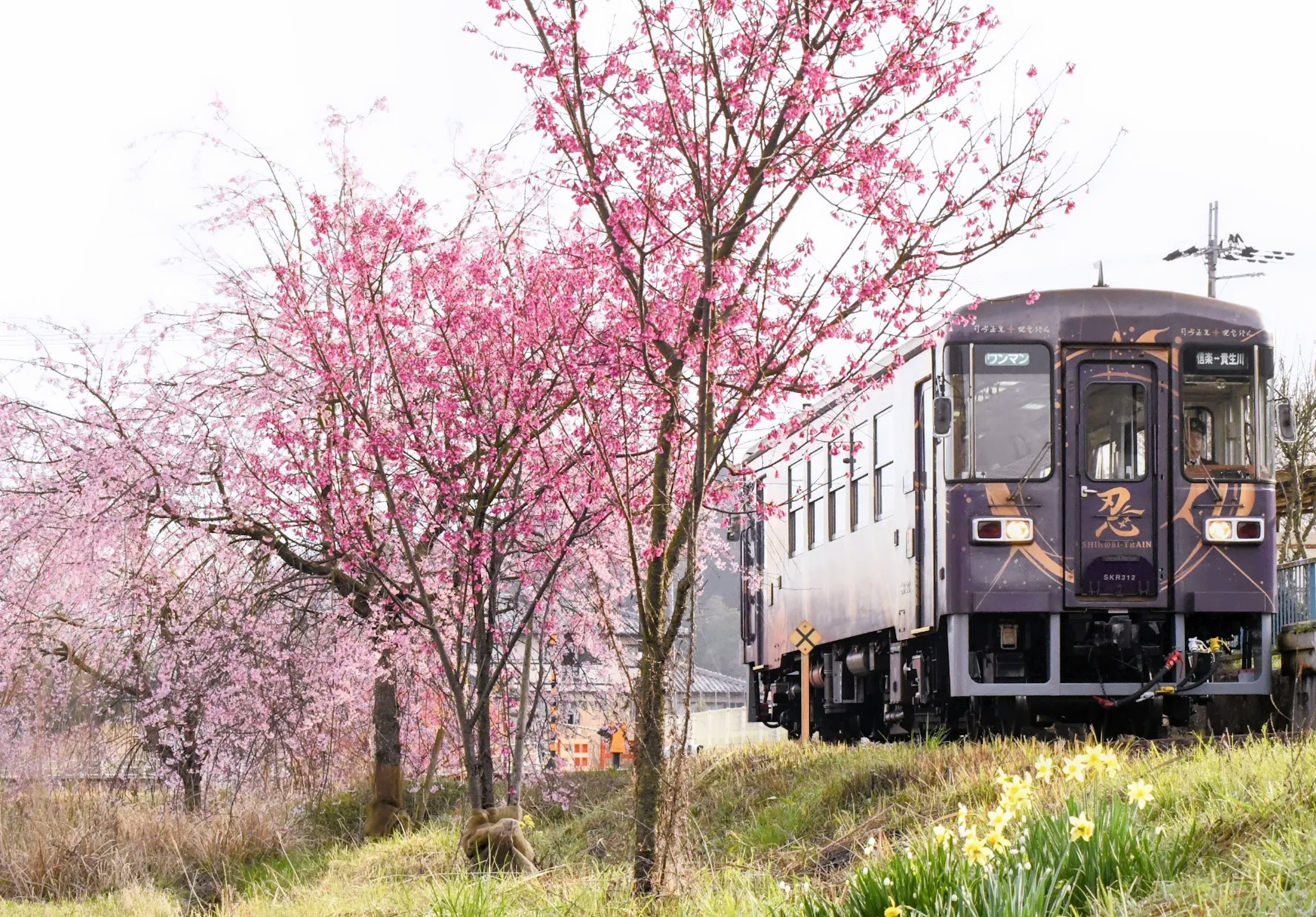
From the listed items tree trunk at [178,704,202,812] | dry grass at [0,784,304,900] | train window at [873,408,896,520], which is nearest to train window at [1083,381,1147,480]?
train window at [873,408,896,520]

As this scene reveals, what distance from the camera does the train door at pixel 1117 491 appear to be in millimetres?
11359

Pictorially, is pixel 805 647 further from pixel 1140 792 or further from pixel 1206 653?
pixel 1140 792

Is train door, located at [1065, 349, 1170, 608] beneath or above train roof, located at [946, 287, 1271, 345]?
beneath

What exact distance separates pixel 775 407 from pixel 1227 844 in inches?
130

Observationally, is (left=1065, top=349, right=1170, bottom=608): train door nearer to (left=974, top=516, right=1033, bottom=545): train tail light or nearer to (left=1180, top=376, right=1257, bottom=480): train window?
(left=1180, top=376, right=1257, bottom=480): train window

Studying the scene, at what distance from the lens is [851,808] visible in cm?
982

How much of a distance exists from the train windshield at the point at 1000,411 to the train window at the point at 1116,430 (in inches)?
14.0

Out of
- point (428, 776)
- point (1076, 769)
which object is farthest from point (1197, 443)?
point (428, 776)

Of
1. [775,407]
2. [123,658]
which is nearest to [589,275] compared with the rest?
[775,407]

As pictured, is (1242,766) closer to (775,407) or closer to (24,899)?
(775,407)

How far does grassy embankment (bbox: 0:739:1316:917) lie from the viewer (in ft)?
17.5

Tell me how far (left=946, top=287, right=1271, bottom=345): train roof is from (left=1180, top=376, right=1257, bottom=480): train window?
344 mm

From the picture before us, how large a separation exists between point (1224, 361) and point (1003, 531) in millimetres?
1995

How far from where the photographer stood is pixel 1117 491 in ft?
37.5
